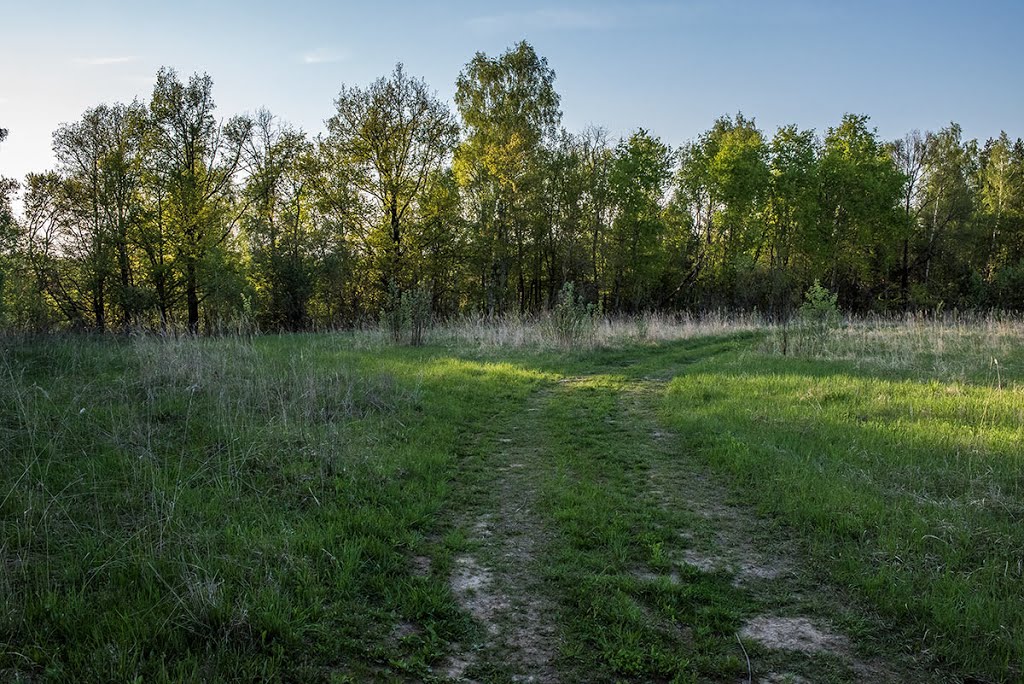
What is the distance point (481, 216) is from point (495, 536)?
2537 cm

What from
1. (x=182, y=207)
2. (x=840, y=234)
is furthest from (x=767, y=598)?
(x=840, y=234)

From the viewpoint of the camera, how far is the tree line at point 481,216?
85.3 ft

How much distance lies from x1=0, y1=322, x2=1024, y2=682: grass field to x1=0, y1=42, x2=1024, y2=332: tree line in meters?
11.8

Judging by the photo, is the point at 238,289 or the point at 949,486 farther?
the point at 238,289

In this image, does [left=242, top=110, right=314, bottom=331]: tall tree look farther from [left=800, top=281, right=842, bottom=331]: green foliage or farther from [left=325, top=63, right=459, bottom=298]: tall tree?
[left=800, top=281, right=842, bottom=331]: green foliage

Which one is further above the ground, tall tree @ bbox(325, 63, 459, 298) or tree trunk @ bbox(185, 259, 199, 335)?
tall tree @ bbox(325, 63, 459, 298)

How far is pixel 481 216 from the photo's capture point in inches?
1118

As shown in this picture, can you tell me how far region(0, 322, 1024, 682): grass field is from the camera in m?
2.86

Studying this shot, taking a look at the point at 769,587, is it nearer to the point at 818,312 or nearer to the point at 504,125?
the point at 818,312

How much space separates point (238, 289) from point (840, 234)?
35.8 m

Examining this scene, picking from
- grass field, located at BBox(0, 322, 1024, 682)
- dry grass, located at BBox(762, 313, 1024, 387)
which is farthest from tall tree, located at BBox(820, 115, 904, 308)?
grass field, located at BBox(0, 322, 1024, 682)

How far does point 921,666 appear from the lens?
2.88m

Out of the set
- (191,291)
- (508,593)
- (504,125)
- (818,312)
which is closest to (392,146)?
(504,125)

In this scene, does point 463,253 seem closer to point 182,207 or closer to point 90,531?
point 182,207
